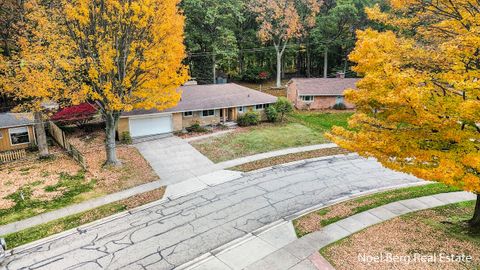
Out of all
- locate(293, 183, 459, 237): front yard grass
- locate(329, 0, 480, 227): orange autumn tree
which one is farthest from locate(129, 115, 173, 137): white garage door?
locate(329, 0, 480, 227): orange autumn tree

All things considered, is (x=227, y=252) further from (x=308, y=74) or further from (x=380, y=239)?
(x=308, y=74)

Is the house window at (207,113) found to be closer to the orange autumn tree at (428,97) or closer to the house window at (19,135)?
the house window at (19,135)

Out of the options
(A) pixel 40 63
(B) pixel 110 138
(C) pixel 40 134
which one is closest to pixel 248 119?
(B) pixel 110 138

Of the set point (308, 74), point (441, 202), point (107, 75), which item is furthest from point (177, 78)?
point (308, 74)

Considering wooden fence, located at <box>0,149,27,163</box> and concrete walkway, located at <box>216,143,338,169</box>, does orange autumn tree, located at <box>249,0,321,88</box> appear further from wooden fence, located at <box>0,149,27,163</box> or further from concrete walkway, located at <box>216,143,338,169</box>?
wooden fence, located at <box>0,149,27,163</box>

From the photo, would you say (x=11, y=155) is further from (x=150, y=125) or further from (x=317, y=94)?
(x=317, y=94)

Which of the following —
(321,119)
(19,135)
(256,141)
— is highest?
(19,135)
